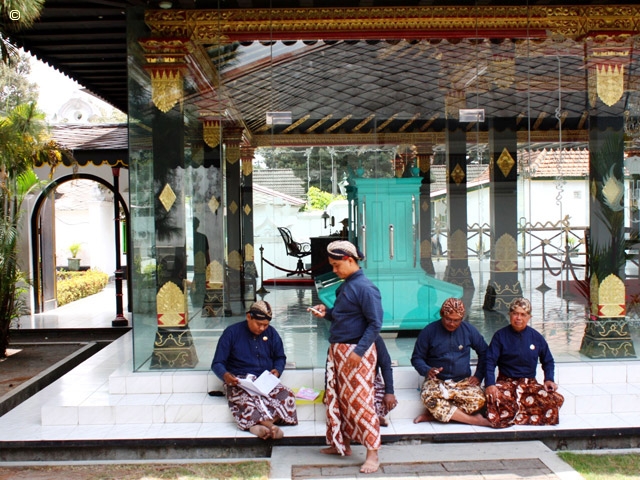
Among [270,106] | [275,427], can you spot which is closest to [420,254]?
[270,106]

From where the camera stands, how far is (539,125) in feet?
22.5

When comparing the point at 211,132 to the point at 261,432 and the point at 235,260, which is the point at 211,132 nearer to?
the point at 235,260

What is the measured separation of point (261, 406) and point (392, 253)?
2828 mm

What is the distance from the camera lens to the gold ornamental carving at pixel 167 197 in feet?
18.0

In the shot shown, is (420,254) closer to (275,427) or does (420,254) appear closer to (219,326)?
(219,326)

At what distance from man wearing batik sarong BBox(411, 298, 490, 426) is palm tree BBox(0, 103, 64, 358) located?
5040 millimetres

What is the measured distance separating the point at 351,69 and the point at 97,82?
3.38 meters

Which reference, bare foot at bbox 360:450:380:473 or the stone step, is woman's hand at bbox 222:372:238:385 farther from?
bare foot at bbox 360:450:380:473

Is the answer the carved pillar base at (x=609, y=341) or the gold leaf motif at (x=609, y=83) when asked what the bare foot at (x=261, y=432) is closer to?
the carved pillar base at (x=609, y=341)

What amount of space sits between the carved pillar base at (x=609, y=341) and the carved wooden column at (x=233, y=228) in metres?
3.19

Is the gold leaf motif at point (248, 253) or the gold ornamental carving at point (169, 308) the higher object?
the gold leaf motif at point (248, 253)

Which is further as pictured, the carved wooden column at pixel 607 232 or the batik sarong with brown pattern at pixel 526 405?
the carved wooden column at pixel 607 232

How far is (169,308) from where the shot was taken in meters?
→ 5.50

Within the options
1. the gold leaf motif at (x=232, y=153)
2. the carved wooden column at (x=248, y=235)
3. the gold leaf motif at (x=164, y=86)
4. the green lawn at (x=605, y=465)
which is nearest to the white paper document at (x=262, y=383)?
the carved wooden column at (x=248, y=235)
